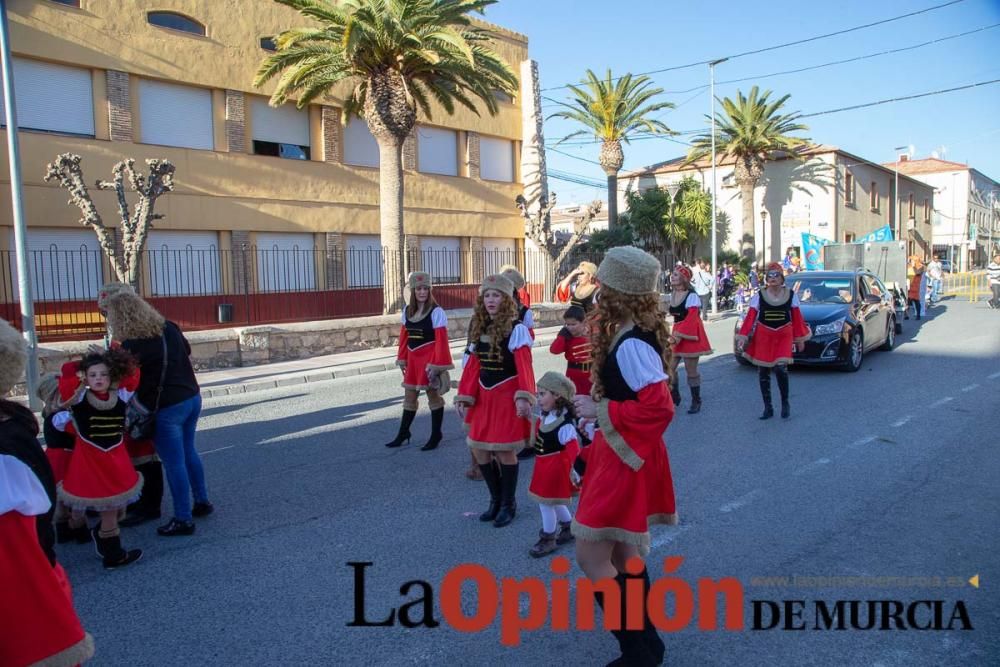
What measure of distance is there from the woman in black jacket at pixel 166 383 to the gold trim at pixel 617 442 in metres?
3.14

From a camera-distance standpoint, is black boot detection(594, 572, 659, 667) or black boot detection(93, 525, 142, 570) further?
black boot detection(93, 525, 142, 570)

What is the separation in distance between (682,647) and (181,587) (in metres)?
2.83

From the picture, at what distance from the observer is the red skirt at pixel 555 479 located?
4625 mm

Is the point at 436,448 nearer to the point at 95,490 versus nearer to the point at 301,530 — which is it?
the point at 301,530

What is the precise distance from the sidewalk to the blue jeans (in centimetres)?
657

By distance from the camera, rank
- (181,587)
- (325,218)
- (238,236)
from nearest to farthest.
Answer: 1. (181,587)
2. (238,236)
3. (325,218)

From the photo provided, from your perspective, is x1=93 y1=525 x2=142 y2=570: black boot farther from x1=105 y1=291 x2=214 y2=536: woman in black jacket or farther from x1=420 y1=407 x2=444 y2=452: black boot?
x1=420 y1=407 x2=444 y2=452: black boot

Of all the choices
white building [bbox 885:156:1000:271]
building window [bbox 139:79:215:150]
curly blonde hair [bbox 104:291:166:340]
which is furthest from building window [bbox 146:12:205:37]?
white building [bbox 885:156:1000:271]

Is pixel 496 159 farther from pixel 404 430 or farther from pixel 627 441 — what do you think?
pixel 627 441

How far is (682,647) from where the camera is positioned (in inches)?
140

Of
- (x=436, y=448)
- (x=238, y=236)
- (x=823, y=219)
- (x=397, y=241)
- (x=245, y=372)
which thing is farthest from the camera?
(x=823, y=219)

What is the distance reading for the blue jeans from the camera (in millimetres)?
5039

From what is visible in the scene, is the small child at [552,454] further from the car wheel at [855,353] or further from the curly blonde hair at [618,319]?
the car wheel at [855,353]

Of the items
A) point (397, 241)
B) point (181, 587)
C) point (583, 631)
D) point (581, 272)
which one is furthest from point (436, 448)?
point (397, 241)
